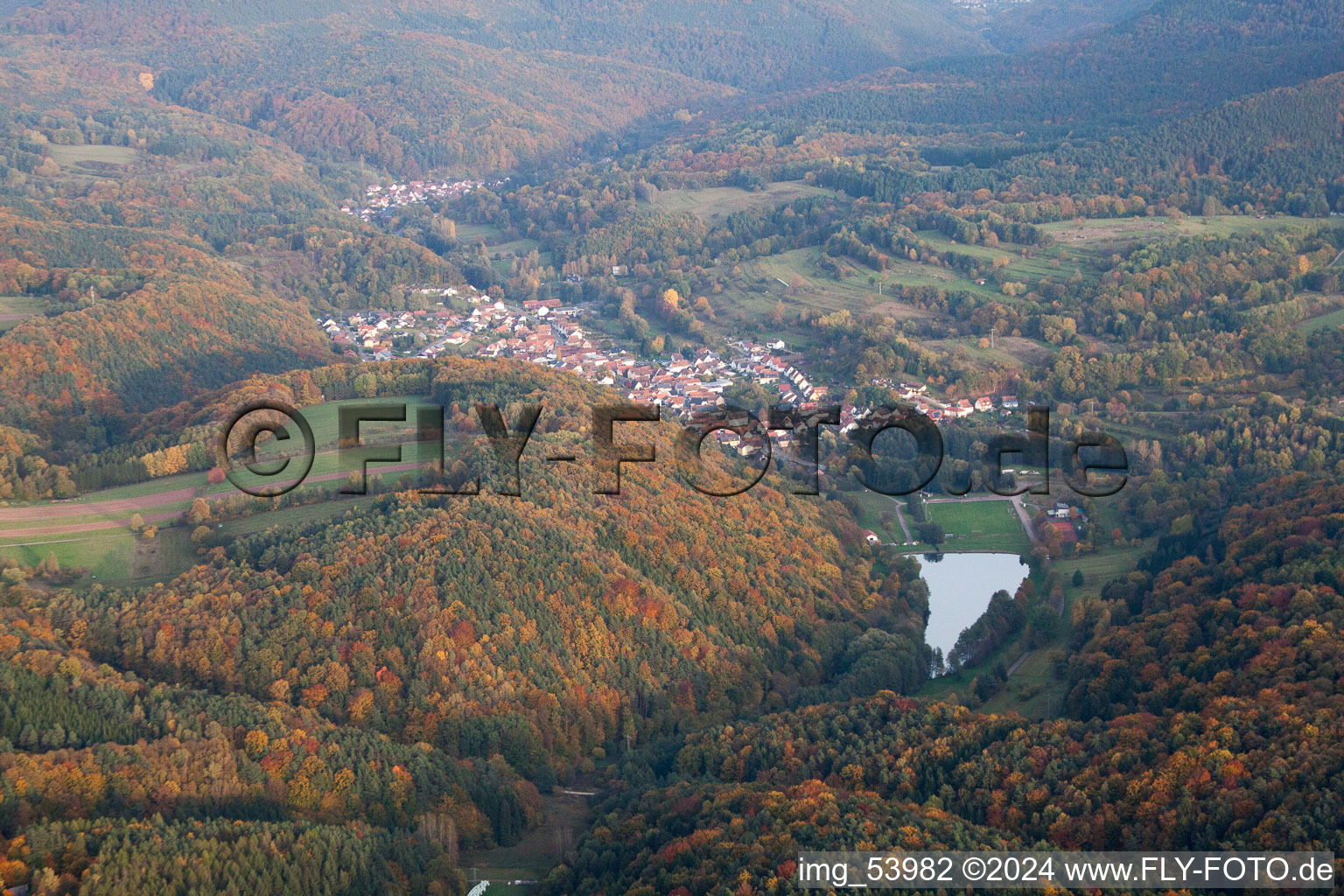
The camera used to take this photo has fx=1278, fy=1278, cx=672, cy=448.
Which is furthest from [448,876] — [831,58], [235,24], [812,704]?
[831,58]

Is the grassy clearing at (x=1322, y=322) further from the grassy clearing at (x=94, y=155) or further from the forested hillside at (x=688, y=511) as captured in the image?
the grassy clearing at (x=94, y=155)

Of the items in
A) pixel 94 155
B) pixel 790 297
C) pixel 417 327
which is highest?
pixel 94 155

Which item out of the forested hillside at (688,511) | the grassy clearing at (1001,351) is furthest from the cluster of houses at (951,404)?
the grassy clearing at (1001,351)

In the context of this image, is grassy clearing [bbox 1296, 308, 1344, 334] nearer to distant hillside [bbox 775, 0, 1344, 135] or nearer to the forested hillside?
the forested hillside

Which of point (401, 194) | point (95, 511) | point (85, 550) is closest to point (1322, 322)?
point (95, 511)

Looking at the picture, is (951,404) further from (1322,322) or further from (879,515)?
(1322,322)

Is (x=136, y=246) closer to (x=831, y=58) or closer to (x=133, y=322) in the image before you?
(x=133, y=322)

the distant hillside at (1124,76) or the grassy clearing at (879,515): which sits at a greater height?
the distant hillside at (1124,76)
